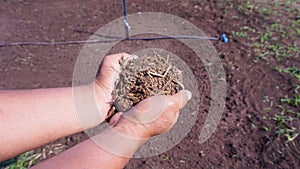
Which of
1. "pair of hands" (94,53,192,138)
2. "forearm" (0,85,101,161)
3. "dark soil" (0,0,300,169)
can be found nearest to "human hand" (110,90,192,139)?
"pair of hands" (94,53,192,138)

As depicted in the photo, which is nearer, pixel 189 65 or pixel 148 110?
pixel 148 110

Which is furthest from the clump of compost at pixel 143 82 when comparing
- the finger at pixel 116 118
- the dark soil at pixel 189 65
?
the dark soil at pixel 189 65

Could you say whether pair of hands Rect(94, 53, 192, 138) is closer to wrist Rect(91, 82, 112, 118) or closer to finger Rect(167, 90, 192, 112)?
finger Rect(167, 90, 192, 112)

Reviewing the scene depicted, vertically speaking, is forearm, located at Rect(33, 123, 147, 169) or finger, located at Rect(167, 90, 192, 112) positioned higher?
finger, located at Rect(167, 90, 192, 112)

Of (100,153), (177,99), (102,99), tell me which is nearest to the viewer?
(100,153)

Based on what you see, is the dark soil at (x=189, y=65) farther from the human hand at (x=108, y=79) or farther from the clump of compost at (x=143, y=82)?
the clump of compost at (x=143, y=82)

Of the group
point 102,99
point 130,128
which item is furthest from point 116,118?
point 102,99

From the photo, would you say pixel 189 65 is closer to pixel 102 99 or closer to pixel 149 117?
pixel 102 99
